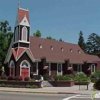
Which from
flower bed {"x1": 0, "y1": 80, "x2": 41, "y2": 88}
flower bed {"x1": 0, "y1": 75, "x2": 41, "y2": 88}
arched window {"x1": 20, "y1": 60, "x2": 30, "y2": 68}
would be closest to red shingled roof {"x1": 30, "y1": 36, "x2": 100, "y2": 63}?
arched window {"x1": 20, "y1": 60, "x2": 30, "y2": 68}

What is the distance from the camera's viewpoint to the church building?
42219mm

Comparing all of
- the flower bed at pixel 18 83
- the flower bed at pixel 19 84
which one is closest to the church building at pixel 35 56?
the flower bed at pixel 18 83

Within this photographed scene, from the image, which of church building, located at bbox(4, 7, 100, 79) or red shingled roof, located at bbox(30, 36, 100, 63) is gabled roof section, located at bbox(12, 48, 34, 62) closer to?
church building, located at bbox(4, 7, 100, 79)

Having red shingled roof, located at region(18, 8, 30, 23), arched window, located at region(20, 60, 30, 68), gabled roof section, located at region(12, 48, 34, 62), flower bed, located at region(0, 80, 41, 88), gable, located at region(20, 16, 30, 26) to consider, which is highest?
red shingled roof, located at region(18, 8, 30, 23)

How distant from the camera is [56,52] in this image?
165ft

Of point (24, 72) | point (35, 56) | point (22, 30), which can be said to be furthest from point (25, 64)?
point (22, 30)

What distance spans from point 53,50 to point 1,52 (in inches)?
413

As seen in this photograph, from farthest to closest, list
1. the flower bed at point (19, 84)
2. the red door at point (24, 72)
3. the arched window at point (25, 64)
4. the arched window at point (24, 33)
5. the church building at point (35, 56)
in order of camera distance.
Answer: the arched window at point (24, 33), the church building at point (35, 56), the arched window at point (25, 64), the red door at point (24, 72), the flower bed at point (19, 84)

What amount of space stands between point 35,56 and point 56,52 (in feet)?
23.6

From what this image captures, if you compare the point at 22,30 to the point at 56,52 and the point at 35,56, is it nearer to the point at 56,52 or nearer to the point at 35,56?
the point at 35,56

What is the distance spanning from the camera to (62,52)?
51844mm

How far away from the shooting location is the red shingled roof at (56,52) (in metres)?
46.5

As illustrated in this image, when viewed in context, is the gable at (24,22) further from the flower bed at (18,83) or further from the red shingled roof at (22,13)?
the flower bed at (18,83)

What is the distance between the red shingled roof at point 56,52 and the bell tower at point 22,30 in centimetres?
268
